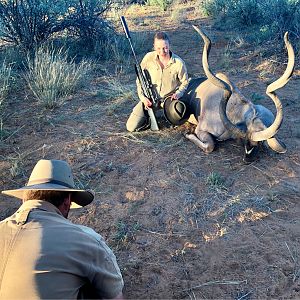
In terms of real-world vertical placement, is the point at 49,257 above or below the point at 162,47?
above

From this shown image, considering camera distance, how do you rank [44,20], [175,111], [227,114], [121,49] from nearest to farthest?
[227,114] < [175,111] < [44,20] < [121,49]

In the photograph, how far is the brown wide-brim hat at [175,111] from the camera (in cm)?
600

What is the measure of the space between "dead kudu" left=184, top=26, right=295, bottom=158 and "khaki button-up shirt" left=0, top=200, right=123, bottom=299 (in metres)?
3.13

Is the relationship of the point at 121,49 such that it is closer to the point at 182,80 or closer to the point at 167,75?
the point at 167,75

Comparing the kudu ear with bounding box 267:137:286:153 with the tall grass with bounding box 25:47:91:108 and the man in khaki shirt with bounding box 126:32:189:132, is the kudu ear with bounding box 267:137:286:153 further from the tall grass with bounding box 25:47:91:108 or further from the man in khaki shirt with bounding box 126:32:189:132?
the tall grass with bounding box 25:47:91:108

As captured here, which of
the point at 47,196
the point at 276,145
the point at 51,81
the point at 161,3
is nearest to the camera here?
the point at 47,196

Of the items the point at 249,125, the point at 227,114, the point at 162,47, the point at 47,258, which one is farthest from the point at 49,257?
the point at 162,47

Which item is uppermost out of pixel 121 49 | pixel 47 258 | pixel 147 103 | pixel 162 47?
pixel 47 258

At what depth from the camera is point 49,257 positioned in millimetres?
2174

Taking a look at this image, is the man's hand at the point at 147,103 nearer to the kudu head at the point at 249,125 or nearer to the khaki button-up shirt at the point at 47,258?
the kudu head at the point at 249,125

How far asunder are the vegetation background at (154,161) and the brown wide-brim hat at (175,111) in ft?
0.50

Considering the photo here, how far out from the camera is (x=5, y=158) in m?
5.42

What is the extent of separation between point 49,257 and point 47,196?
0.45m

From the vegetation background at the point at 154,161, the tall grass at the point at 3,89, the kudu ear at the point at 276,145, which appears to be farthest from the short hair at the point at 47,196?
the tall grass at the point at 3,89
